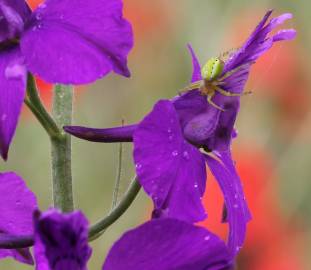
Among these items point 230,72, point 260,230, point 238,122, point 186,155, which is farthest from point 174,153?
point 238,122

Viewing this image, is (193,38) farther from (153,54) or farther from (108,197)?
(108,197)

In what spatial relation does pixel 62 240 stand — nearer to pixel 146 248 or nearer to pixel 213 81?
pixel 146 248

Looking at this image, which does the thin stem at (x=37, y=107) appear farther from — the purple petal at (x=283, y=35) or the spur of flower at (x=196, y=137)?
the purple petal at (x=283, y=35)

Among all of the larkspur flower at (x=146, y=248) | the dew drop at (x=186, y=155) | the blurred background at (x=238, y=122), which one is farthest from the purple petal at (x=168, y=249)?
the blurred background at (x=238, y=122)

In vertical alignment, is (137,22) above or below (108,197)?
above

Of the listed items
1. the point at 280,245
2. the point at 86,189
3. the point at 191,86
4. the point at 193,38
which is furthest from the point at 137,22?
the point at 191,86
